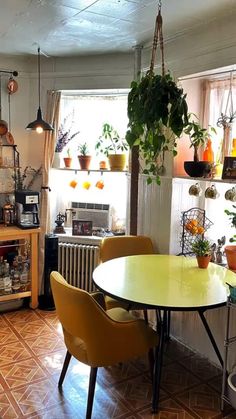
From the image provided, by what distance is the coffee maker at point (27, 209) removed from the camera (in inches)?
145

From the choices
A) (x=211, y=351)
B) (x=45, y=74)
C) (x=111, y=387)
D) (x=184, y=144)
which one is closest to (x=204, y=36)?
(x=184, y=144)

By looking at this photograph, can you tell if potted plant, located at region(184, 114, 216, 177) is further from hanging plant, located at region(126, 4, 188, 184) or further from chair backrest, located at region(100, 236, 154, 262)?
chair backrest, located at region(100, 236, 154, 262)

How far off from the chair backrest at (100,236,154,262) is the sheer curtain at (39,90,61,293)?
980mm

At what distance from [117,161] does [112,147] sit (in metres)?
0.23

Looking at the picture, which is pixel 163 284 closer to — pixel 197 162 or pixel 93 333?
pixel 93 333

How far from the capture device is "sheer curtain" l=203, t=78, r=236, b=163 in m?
2.98

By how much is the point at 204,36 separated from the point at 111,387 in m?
2.52

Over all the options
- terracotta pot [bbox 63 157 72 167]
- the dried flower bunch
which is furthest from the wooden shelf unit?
the dried flower bunch

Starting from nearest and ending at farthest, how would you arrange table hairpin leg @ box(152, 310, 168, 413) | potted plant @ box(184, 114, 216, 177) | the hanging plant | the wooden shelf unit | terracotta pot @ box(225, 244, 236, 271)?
the hanging plant, table hairpin leg @ box(152, 310, 168, 413), terracotta pot @ box(225, 244, 236, 271), potted plant @ box(184, 114, 216, 177), the wooden shelf unit

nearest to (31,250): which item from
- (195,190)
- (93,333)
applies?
(195,190)

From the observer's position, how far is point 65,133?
407cm

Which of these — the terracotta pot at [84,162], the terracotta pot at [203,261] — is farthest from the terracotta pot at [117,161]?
the terracotta pot at [203,261]

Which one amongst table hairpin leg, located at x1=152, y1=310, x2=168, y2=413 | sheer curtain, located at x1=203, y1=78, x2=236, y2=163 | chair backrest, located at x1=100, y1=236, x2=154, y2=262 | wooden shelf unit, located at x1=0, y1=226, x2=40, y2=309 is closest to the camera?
table hairpin leg, located at x1=152, y1=310, x2=168, y2=413

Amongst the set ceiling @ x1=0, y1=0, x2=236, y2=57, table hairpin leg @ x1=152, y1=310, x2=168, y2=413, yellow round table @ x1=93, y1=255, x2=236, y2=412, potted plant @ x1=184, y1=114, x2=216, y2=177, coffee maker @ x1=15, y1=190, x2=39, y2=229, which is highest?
ceiling @ x1=0, y1=0, x2=236, y2=57
